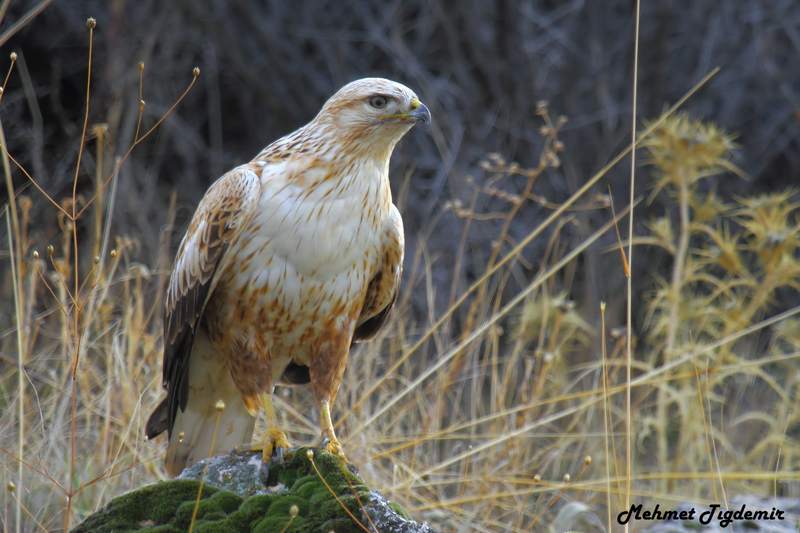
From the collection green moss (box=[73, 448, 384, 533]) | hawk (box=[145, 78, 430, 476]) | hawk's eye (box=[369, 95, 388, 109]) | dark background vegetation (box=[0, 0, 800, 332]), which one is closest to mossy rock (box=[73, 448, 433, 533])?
green moss (box=[73, 448, 384, 533])

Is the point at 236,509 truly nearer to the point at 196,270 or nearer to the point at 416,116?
the point at 196,270

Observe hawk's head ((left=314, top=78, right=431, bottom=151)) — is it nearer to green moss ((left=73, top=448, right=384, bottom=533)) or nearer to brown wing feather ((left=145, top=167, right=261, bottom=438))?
brown wing feather ((left=145, top=167, right=261, bottom=438))

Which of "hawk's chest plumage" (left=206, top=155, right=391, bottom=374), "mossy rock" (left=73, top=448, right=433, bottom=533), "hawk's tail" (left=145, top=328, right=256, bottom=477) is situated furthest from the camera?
"hawk's tail" (left=145, top=328, right=256, bottom=477)

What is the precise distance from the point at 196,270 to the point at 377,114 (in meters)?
0.90

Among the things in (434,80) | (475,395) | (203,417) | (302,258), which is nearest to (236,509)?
(302,258)

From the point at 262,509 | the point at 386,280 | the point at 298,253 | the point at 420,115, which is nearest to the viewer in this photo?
the point at 262,509

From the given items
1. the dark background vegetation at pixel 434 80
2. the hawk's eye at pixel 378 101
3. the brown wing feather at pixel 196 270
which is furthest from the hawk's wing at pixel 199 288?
the dark background vegetation at pixel 434 80

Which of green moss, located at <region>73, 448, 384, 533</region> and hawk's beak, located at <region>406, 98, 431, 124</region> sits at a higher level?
hawk's beak, located at <region>406, 98, 431, 124</region>

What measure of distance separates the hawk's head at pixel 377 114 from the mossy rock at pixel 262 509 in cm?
119

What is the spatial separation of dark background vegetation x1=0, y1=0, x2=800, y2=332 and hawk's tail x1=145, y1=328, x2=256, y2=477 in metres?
3.19

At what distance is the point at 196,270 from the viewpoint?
2.97 metres

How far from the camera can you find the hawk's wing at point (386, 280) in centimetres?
305

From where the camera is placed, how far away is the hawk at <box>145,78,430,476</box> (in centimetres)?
284

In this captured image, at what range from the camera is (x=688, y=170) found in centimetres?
407
